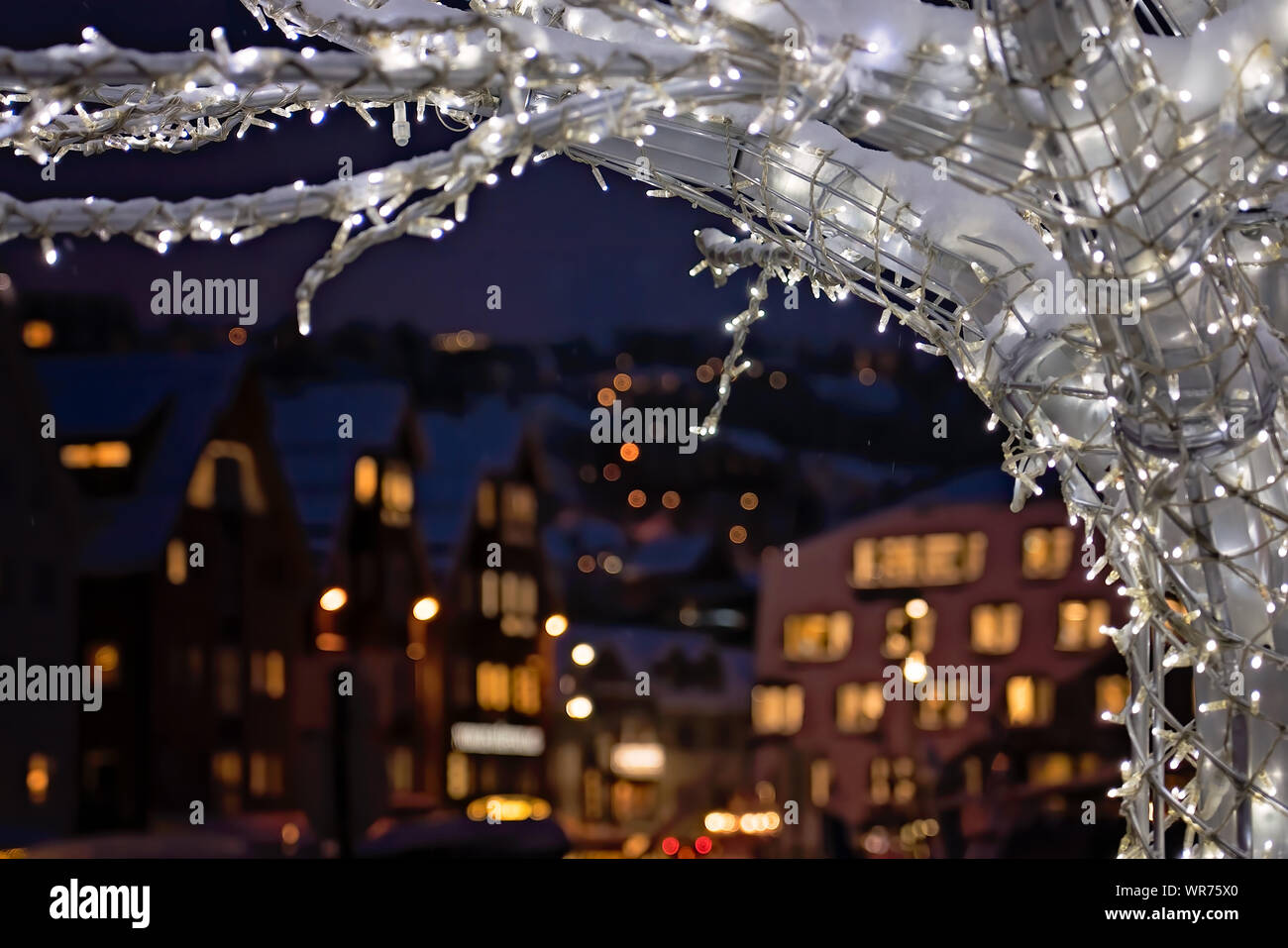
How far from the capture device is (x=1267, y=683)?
1364 millimetres

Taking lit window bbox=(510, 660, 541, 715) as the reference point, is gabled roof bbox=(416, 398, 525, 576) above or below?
above

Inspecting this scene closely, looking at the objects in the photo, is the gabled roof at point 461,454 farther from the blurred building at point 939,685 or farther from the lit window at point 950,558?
the lit window at point 950,558

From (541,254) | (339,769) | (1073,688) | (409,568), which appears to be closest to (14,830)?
(339,769)

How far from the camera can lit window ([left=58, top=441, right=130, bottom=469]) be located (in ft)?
28.5

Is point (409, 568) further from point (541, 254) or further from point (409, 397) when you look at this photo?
point (541, 254)

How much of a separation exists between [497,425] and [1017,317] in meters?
8.48

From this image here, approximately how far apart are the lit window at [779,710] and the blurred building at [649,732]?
149 millimetres

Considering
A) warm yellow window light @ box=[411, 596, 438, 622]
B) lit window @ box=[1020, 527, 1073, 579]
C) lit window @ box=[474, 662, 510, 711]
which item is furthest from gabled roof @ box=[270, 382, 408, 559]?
lit window @ box=[1020, 527, 1073, 579]

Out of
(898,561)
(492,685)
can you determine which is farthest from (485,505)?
(898,561)

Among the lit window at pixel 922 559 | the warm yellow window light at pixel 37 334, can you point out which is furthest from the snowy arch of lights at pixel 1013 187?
the lit window at pixel 922 559

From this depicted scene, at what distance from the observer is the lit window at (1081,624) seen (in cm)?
907

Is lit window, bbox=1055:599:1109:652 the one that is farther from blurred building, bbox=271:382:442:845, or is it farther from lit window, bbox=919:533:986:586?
blurred building, bbox=271:382:442:845

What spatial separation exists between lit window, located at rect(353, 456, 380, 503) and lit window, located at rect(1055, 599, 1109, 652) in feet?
16.2

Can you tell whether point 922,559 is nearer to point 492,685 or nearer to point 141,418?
point 492,685
